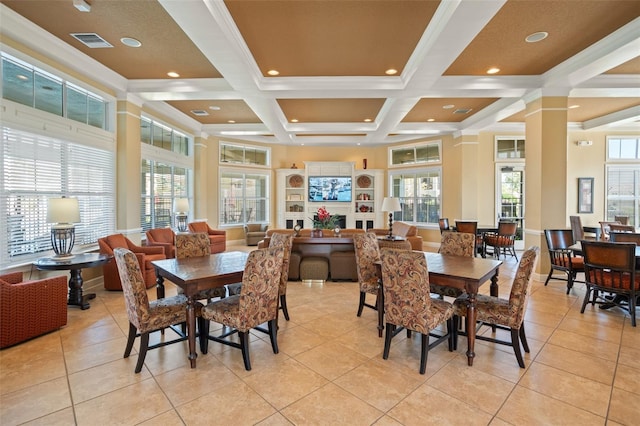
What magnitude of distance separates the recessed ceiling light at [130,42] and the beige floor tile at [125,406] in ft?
13.0

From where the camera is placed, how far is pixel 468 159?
27.4ft

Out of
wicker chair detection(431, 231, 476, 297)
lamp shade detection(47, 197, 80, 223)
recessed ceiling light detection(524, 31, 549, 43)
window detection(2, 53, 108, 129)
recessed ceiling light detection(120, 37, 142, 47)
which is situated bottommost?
wicker chair detection(431, 231, 476, 297)

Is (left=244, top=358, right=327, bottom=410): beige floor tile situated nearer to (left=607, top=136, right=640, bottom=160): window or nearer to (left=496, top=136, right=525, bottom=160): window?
(left=496, top=136, right=525, bottom=160): window

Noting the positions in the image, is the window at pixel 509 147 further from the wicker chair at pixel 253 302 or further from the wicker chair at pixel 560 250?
the wicker chair at pixel 253 302

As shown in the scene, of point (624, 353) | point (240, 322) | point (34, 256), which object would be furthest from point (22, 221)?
point (624, 353)

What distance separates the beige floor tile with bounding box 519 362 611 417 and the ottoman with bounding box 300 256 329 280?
3.35m

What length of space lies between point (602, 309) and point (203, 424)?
4.90 meters

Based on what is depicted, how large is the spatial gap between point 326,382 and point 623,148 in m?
10.7

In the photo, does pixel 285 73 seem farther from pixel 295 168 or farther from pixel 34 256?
pixel 295 168

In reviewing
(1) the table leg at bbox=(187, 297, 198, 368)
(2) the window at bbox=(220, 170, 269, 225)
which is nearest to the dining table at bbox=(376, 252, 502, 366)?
(1) the table leg at bbox=(187, 297, 198, 368)

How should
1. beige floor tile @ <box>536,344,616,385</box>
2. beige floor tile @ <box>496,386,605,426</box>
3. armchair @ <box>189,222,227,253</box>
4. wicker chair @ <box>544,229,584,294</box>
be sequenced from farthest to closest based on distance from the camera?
armchair @ <box>189,222,227,253</box>
wicker chair @ <box>544,229,584,294</box>
beige floor tile @ <box>536,344,616,385</box>
beige floor tile @ <box>496,386,605,426</box>

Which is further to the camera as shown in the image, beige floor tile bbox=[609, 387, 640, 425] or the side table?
the side table

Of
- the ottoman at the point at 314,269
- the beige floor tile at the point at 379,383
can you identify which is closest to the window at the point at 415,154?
the ottoman at the point at 314,269

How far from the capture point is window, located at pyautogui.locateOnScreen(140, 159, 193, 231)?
6.54 metres
